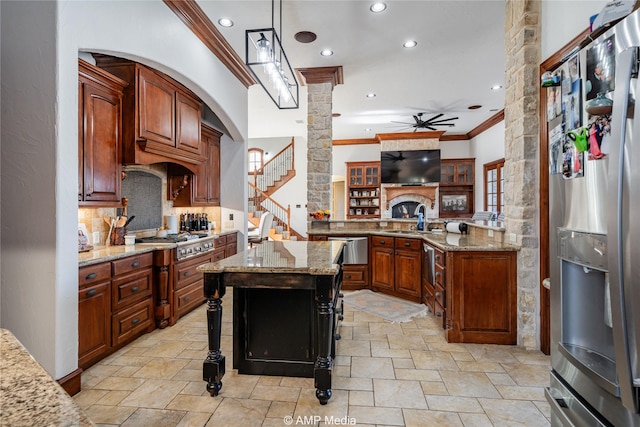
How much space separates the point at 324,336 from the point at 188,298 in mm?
2306

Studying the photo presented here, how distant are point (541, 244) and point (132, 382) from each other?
3.45 metres

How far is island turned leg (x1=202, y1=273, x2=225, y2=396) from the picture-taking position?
217 centimetres

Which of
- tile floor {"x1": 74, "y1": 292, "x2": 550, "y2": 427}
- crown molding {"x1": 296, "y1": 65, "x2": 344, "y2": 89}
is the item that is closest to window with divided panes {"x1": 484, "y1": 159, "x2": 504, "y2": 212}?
crown molding {"x1": 296, "y1": 65, "x2": 344, "y2": 89}

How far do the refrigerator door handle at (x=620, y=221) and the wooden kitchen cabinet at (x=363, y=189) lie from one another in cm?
928

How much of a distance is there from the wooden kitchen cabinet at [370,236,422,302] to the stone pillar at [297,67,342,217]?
3.86 ft

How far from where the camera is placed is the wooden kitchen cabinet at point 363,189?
10.2 meters

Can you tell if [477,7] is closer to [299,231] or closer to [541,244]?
[541,244]

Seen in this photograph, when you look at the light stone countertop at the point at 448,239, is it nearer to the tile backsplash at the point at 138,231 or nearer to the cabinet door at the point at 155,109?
the tile backsplash at the point at 138,231

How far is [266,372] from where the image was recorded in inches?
97.8

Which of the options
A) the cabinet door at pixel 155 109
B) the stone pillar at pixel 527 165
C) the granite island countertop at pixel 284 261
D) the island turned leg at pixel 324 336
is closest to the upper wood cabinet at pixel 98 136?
the cabinet door at pixel 155 109

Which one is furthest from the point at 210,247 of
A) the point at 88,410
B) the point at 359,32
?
the point at 359,32

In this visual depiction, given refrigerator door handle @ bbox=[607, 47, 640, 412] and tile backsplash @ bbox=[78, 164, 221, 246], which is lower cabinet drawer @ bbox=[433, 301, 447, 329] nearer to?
refrigerator door handle @ bbox=[607, 47, 640, 412]

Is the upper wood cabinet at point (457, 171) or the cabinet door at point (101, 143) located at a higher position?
the upper wood cabinet at point (457, 171)

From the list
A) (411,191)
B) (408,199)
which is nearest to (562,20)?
(411,191)
